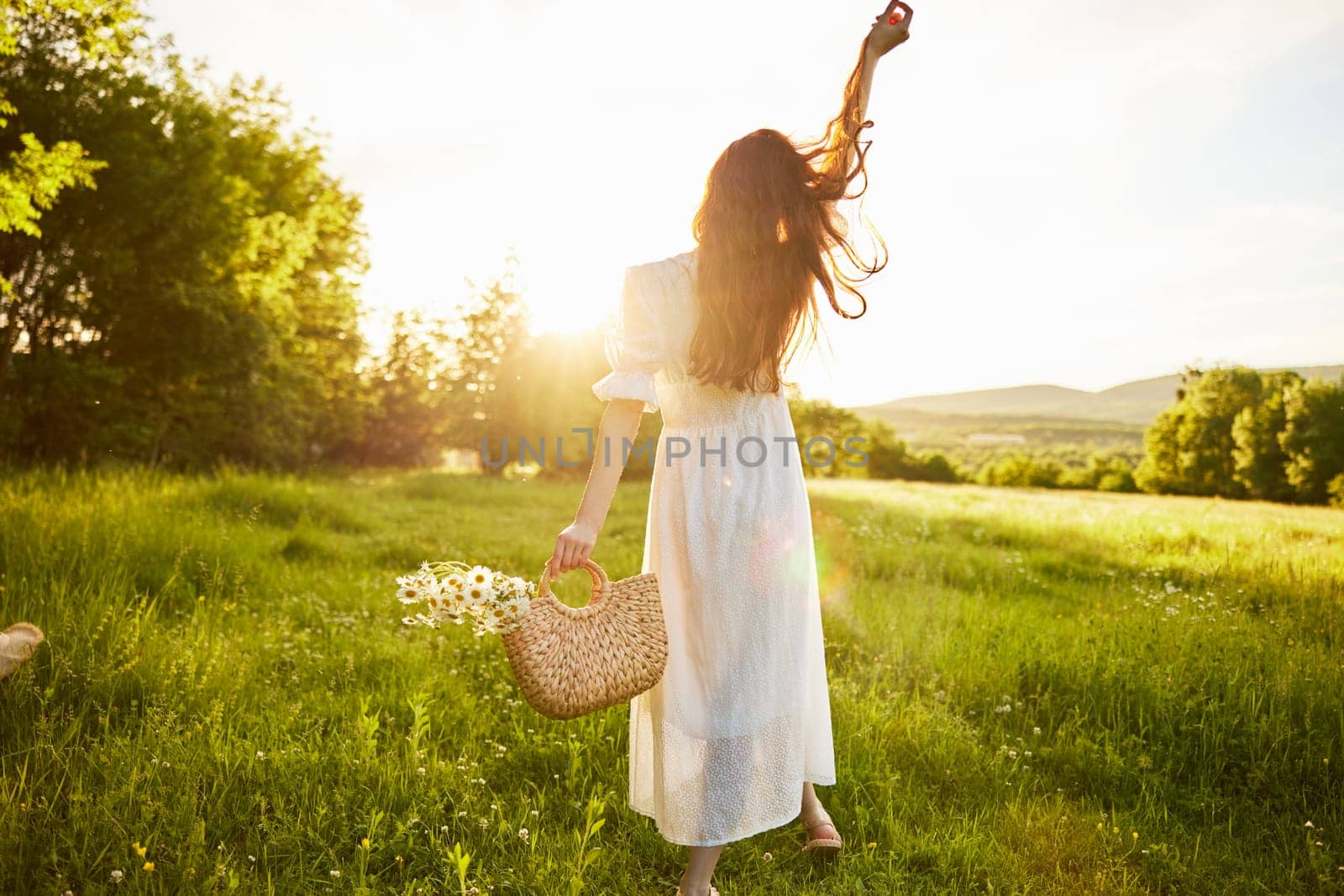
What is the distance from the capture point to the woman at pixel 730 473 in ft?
7.98

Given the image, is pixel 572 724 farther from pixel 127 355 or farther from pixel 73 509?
pixel 127 355

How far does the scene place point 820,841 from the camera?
288 centimetres

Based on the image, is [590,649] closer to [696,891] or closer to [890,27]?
[696,891]

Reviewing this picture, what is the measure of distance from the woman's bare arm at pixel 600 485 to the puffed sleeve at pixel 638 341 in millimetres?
59

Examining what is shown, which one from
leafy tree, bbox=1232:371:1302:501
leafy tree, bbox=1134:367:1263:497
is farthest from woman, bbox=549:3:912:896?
leafy tree, bbox=1134:367:1263:497

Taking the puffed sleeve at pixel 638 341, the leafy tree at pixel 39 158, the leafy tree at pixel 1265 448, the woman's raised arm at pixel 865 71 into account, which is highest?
the leafy tree at pixel 39 158

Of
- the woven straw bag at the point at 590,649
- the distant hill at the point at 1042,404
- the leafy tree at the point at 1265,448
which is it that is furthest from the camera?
the distant hill at the point at 1042,404

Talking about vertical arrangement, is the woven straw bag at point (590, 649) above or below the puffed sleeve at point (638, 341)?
below

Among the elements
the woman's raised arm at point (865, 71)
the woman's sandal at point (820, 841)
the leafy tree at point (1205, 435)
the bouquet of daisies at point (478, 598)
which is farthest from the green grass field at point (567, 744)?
the leafy tree at point (1205, 435)

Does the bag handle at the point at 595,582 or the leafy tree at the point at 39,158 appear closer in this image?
the bag handle at the point at 595,582

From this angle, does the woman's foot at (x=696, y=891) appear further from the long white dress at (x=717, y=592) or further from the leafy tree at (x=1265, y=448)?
the leafy tree at (x=1265, y=448)

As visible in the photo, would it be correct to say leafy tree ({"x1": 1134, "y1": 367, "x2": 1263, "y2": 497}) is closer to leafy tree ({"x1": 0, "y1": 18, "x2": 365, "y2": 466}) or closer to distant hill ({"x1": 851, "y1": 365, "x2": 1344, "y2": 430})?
distant hill ({"x1": 851, "y1": 365, "x2": 1344, "y2": 430})

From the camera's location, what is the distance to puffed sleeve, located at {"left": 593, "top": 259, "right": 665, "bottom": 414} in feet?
7.93

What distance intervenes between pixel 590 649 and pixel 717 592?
0.47 meters
